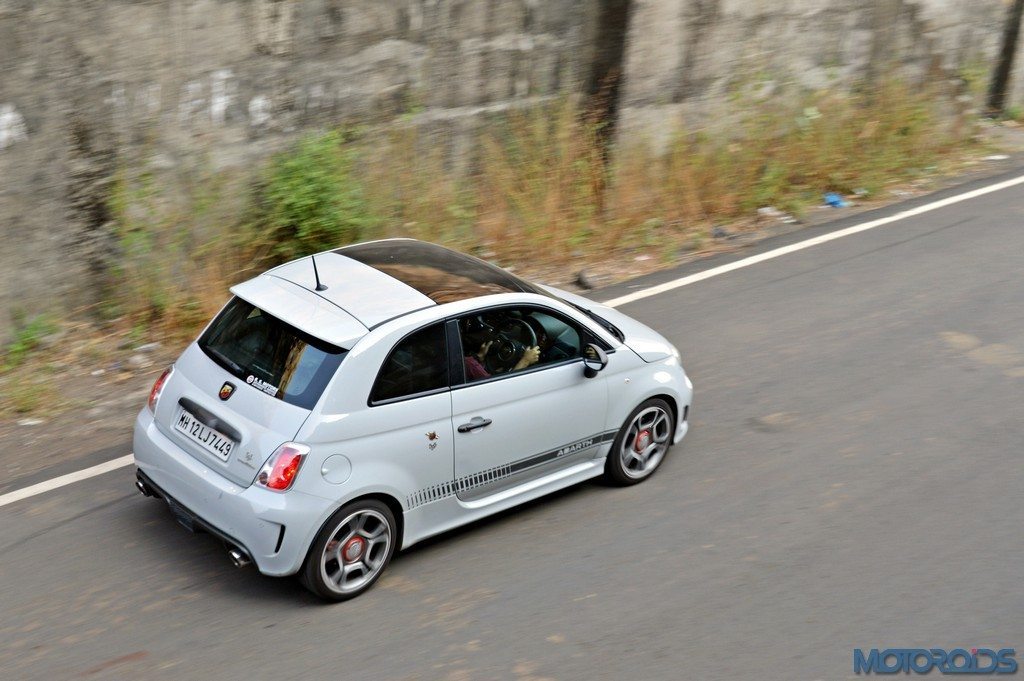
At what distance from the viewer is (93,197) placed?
8562mm

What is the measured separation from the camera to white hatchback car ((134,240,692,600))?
17.2ft

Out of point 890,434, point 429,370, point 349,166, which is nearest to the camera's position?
point 429,370

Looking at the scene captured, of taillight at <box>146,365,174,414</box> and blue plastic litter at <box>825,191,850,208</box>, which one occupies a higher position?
taillight at <box>146,365,174,414</box>

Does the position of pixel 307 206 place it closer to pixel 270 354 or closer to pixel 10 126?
pixel 10 126

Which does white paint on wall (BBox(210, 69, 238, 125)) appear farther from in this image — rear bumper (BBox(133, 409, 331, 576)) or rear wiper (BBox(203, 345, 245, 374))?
rear bumper (BBox(133, 409, 331, 576))

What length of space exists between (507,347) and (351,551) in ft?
4.72

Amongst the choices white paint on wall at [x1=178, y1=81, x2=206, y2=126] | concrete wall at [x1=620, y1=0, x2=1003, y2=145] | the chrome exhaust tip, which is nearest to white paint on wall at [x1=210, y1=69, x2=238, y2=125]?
white paint on wall at [x1=178, y1=81, x2=206, y2=126]

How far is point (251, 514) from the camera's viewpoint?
517 centimetres

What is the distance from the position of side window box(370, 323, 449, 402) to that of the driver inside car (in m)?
0.16

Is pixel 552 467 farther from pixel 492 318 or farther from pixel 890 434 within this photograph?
pixel 890 434

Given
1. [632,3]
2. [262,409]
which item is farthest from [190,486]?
[632,3]

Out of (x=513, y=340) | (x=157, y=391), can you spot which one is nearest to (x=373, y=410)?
(x=513, y=340)

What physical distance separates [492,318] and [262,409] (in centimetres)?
140

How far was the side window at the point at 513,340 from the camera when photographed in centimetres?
580
